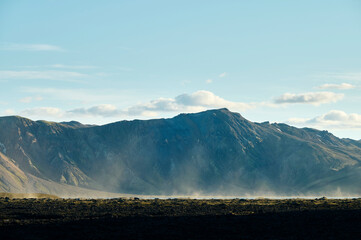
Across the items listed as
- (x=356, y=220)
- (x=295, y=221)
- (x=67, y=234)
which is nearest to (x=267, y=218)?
(x=295, y=221)

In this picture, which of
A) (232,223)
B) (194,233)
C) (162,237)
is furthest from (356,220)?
(162,237)

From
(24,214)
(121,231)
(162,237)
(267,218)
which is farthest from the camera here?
(24,214)

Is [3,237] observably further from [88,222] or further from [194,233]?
[194,233]

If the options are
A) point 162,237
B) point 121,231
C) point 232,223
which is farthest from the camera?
point 232,223

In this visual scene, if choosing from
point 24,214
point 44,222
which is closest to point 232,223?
point 44,222

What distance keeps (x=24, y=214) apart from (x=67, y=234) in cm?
3481

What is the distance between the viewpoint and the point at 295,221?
8756 cm

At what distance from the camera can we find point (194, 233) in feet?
244

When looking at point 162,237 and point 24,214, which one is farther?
point 24,214

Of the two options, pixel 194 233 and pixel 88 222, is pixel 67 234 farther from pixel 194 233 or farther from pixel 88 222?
pixel 194 233

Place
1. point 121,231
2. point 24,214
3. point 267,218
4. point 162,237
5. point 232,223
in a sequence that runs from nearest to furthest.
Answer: point 162,237
point 121,231
point 232,223
point 267,218
point 24,214

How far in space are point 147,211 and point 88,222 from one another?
25024 mm

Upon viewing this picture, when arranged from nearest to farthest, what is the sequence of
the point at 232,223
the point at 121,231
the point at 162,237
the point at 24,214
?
the point at 162,237
the point at 121,231
the point at 232,223
the point at 24,214

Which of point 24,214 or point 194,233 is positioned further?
point 24,214
